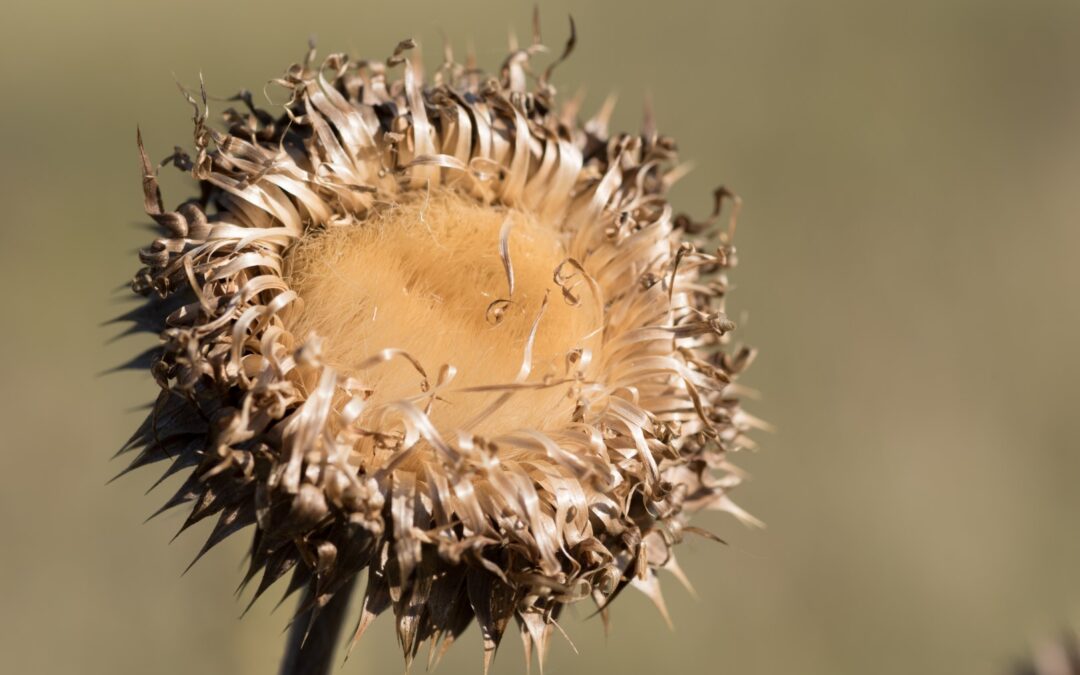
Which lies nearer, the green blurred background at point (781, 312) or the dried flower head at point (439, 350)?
the dried flower head at point (439, 350)

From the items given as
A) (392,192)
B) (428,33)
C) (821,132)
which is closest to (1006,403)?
(821,132)

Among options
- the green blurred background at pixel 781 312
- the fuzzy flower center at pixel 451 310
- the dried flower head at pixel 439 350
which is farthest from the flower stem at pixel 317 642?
the green blurred background at pixel 781 312

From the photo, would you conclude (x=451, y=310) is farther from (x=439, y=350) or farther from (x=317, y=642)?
(x=317, y=642)

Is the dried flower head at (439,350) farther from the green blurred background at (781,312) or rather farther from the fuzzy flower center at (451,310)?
the green blurred background at (781,312)

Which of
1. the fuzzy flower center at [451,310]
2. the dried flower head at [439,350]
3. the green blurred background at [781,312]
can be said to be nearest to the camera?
the dried flower head at [439,350]

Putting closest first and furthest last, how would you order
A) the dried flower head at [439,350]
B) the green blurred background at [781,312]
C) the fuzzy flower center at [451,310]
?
the dried flower head at [439,350]
the fuzzy flower center at [451,310]
the green blurred background at [781,312]

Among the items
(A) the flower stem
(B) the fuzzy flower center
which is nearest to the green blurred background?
(A) the flower stem

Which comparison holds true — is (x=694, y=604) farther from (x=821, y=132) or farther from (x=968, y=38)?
(x=968, y=38)

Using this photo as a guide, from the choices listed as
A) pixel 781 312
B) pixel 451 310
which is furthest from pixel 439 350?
pixel 781 312
